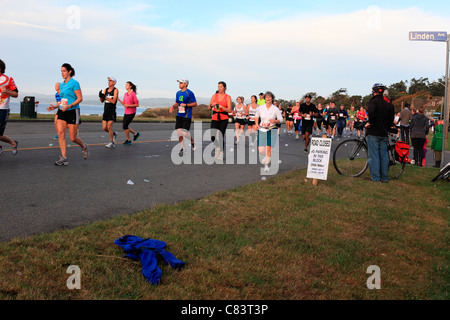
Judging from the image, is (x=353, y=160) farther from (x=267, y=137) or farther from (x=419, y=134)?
(x=419, y=134)

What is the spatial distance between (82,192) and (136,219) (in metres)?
1.99

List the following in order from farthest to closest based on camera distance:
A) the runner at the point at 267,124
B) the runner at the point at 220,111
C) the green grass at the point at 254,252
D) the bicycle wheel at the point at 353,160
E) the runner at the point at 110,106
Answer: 1. the runner at the point at 110,106
2. the runner at the point at 220,111
3. the runner at the point at 267,124
4. the bicycle wheel at the point at 353,160
5. the green grass at the point at 254,252

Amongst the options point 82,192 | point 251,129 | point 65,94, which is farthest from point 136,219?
point 251,129

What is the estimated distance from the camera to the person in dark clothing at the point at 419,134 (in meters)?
13.3

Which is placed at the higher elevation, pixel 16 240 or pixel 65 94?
pixel 65 94

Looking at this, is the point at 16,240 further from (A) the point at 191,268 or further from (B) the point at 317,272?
(B) the point at 317,272

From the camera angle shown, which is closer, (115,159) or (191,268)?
(191,268)

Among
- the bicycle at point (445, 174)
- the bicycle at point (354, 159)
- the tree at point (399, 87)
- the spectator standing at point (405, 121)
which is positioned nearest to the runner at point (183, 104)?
the bicycle at point (354, 159)

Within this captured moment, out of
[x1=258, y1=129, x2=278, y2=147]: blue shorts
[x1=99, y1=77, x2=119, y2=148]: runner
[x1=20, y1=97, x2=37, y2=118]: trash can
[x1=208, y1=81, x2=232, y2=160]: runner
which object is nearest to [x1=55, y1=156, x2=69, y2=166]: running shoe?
[x1=99, y1=77, x2=119, y2=148]: runner

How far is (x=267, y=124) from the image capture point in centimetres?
972

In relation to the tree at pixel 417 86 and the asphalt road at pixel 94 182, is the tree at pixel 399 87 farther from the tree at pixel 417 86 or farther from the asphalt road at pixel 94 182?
the asphalt road at pixel 94 182

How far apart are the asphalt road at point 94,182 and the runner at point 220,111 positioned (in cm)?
56

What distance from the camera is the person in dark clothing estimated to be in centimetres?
1327
